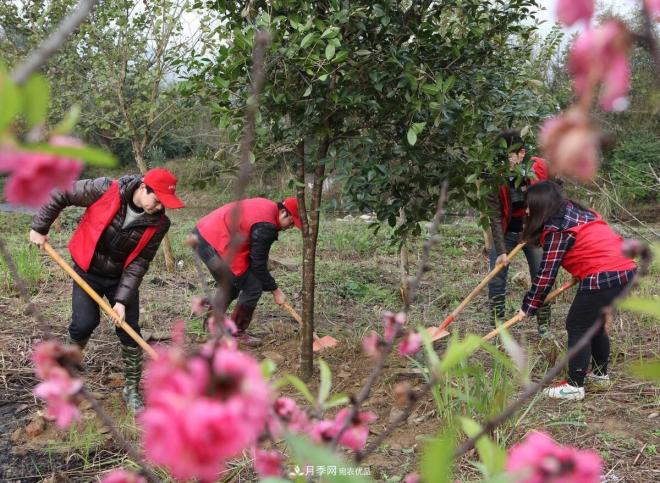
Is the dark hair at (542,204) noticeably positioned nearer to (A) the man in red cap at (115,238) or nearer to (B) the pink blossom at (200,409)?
(A) the man in red cap at (115,238)

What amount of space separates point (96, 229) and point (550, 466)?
123 inches

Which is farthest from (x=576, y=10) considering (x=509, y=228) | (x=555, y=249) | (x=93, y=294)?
(x=509, y=228)

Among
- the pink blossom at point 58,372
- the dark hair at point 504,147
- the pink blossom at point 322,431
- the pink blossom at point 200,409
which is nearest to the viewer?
the pink blossom at point 200,409

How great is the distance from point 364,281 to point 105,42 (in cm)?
366

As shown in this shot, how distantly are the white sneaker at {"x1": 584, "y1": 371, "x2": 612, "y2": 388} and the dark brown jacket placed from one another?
8.87 ft

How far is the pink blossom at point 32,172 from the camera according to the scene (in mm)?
489

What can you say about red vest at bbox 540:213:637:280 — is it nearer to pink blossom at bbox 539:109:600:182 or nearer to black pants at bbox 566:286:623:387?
black pants at bbox 566:286:623:387

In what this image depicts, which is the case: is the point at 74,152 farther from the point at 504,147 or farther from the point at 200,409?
the point at 504,147

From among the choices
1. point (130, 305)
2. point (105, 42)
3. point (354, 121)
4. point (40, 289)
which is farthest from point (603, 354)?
point (105, 42)

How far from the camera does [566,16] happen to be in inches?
19.6

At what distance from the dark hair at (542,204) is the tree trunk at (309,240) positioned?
122 centimetres

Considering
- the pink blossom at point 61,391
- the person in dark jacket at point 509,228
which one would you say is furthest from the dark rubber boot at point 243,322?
the pink blossom at point 61,391

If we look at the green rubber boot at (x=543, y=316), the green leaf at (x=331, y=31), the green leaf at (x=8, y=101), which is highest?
the green leaf at (x=331, y=31)

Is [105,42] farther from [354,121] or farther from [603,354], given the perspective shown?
[603,354]
